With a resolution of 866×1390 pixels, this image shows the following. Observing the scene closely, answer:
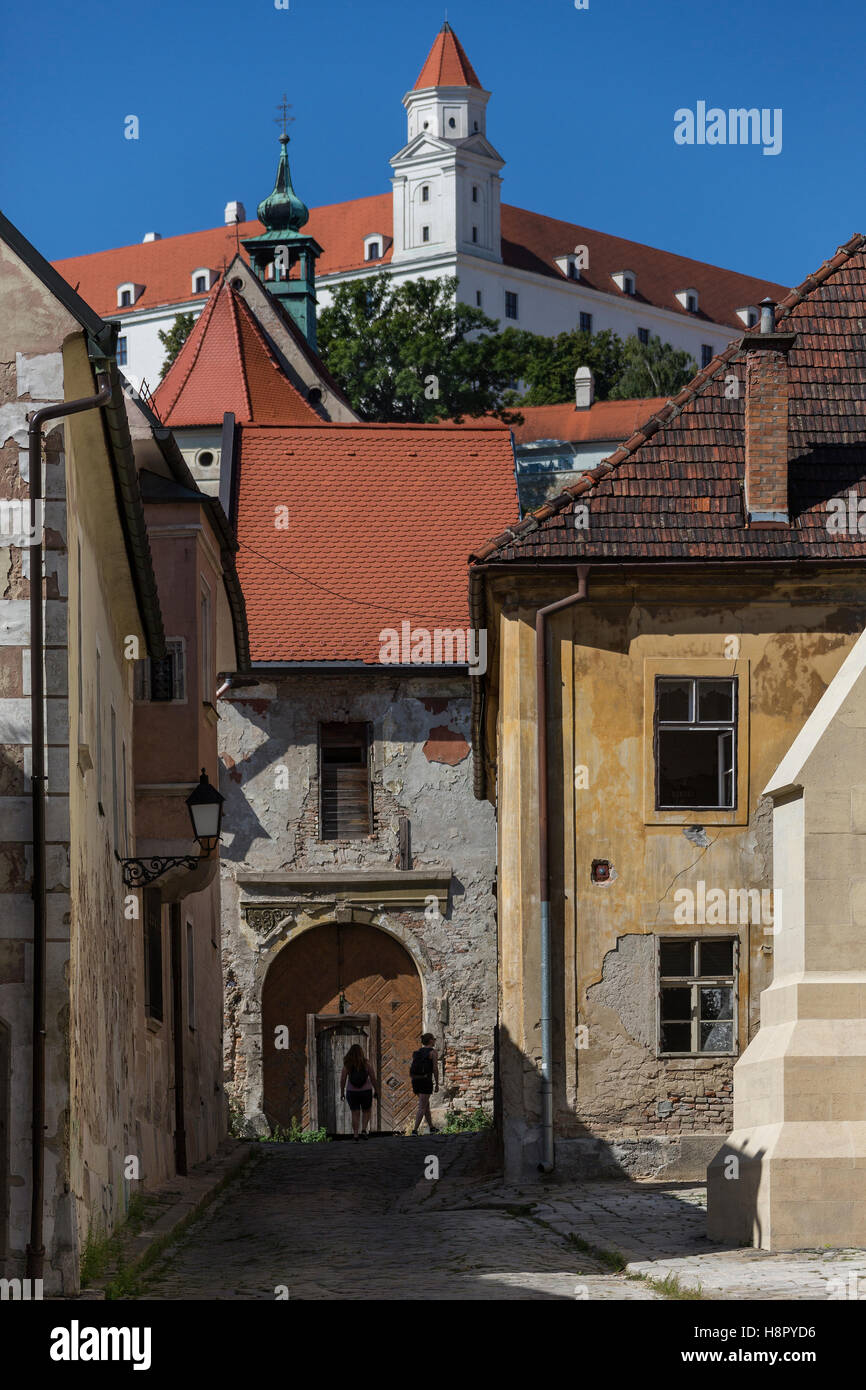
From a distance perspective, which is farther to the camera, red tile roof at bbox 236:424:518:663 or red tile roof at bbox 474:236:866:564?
red tile roof at bbox 236:424:518:663

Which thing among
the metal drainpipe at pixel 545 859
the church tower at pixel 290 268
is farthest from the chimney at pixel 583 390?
the metal drainpipe at pixel 545 859

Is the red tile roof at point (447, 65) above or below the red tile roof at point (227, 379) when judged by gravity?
above

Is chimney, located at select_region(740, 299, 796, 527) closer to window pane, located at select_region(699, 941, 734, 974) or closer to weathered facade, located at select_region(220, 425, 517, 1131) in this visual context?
window pane, located at select_region(699, 941, 734, 974)

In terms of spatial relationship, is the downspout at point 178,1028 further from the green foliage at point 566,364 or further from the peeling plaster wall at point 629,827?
the green foliage at point 566,364

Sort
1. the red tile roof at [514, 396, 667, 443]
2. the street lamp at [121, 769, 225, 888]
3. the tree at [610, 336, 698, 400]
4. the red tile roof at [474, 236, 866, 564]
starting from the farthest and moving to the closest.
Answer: the tree at [610, 336, 698, 400], the red tile roof at [514, 396, 667, 443], the red tile roof at [474, 236, 866, 564], the street lamp at [121, 769, 225, 888]

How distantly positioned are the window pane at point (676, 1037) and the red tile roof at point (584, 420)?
194 ft

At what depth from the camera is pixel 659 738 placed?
19.9 meters

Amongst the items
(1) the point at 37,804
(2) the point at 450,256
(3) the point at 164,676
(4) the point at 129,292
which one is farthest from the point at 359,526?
(4) the point at 129,292

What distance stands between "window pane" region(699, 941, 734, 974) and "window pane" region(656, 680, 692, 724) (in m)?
2.09

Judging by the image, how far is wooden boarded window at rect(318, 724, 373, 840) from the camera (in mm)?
31484

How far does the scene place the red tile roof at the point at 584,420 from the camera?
257 ft

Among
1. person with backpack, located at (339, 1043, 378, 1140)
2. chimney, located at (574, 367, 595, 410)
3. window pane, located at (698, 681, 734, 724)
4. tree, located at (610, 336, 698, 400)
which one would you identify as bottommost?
person with backpack, located at (339, 1043, 378, 1140)

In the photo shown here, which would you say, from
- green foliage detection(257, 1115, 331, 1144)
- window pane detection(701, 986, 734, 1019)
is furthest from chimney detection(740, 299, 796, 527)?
green foliage detection(257, 1115, 331, 1144)
